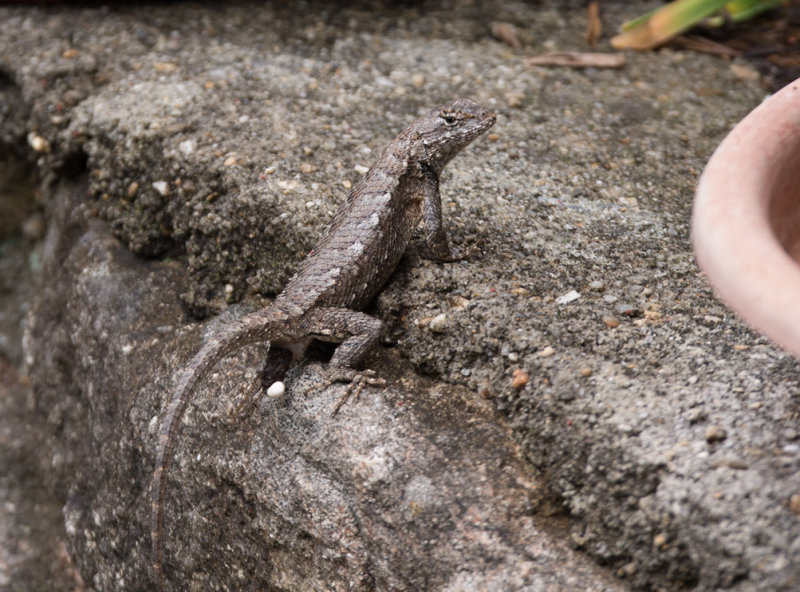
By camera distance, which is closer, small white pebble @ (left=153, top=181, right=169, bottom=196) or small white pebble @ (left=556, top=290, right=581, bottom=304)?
small white pebble @ (left=556, top=290, right=581, bottom=304)

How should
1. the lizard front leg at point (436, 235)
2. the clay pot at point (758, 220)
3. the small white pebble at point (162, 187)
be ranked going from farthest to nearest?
1. the small white pebble at point (162, 187)
2. the lizard front leg at point (436, 235)
3. the clay pot at point (758, 220)

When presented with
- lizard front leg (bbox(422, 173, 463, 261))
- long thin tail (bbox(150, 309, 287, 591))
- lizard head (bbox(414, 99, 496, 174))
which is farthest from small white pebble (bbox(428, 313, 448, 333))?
lizard head (bbox(414, 99, 496, 174))

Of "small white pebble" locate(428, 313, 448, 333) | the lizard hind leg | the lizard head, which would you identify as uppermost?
the lizard head

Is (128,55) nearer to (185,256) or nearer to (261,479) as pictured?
(185,256)

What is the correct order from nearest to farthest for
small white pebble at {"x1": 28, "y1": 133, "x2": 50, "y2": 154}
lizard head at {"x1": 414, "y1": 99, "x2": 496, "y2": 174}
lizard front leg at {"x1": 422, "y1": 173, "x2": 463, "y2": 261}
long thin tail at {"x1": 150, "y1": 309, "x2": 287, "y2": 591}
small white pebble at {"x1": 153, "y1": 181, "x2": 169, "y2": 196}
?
long thin tail at {"x1": 150, "y1": 309, "x2": 287, "y2": 591} → lizard front leg at {"x1": 422, "y1": 173, "x2": 463, "y2": 261} → lizard head at {"x1": 414, "y1": 99, "x2": 496, "y2": 174} → small white pebble at {"x1": 153, "y1": 181, "x2": 169, "y2": 196} → small white pebble at {"x1": 28, "y1": 133, "x2": 50, "y2": 154}

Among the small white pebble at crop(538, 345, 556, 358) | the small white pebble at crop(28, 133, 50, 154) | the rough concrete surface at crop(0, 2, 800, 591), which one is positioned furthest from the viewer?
the small white pebble at crop(28, 133, 50, 154)

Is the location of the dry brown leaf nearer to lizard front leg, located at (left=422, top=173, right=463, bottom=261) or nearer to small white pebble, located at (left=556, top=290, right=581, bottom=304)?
lizard front leg, located at (left=422, top=173, right=463, bottom=261)

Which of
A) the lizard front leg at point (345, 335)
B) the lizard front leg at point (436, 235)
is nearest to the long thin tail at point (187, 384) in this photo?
the lizard front leg at point (345, 335)

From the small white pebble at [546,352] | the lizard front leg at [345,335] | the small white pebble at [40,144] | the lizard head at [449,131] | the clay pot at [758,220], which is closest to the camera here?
the clay pot at [758,220]

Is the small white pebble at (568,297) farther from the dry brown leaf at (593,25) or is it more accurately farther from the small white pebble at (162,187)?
the dry brown leaf at (593,25)
